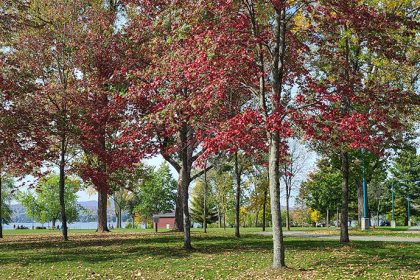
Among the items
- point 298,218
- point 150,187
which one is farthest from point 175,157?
point 298,218

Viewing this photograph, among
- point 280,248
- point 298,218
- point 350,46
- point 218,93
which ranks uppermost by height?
point 350,46

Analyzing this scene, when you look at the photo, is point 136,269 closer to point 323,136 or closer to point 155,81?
point 155,81

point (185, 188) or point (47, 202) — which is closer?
point (185, 188)

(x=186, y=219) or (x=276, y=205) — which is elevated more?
(x=276, y=205)

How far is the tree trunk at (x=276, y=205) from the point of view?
12211 mm

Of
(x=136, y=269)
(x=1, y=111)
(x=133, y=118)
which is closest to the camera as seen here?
(x=136, y=269)

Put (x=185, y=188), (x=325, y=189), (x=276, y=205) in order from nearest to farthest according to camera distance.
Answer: (x=276, y=205) → (x=185, y=188) → (x=325, y=189)

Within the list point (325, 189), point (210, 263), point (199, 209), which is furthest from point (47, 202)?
point (210, 263)

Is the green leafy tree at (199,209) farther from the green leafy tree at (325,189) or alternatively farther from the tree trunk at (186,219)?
the tree trunk at (186,219)

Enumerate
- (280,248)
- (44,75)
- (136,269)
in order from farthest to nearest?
(44,75)
(136,269)
(280,248)

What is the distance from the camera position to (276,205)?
488 inches

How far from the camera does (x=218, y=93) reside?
40.2ft

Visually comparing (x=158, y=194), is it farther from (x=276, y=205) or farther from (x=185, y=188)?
(x=276, y=205)

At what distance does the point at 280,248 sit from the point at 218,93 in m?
4.66
